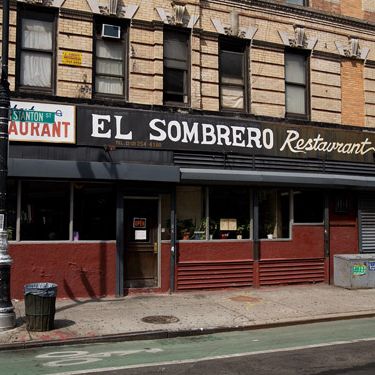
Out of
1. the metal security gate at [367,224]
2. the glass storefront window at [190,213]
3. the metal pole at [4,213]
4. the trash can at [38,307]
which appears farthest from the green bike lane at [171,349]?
the metal security gate at [367,224]

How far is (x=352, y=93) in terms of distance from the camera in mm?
16484

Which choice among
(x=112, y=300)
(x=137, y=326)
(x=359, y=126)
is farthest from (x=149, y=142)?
(x=359, y=126)

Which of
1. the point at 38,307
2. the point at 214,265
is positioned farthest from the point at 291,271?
the point at 38,307

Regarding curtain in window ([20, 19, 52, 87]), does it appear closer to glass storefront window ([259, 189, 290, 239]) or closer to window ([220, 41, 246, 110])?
window ([220, 41, 246, 110])

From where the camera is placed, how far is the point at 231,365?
24.2 ft

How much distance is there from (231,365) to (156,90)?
8.14 metres

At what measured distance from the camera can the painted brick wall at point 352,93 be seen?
1633 cm

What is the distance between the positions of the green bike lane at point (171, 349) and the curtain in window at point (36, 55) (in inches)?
271

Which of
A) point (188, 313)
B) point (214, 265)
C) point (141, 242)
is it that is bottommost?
point (188, 313)

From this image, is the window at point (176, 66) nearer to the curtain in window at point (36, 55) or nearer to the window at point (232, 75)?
the window at point (232, 75)

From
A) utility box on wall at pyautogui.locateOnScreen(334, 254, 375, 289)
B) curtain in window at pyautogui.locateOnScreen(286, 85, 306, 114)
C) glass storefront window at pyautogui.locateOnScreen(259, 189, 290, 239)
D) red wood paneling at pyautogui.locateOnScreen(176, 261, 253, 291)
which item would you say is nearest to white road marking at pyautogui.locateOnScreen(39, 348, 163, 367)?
red wood paneling at pyautogui.locateOnScreen(176, 261, 253, 291)

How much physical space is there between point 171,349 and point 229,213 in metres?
6.43

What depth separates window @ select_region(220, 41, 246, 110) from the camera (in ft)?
48.8

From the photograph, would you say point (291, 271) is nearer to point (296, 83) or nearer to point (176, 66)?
point (296, 83)
